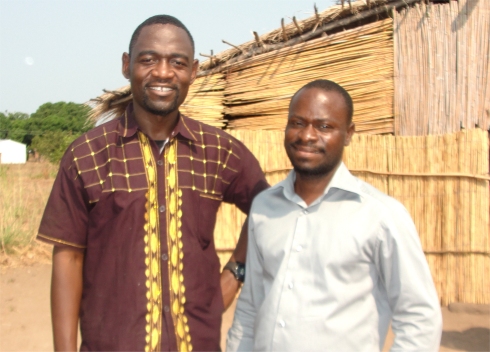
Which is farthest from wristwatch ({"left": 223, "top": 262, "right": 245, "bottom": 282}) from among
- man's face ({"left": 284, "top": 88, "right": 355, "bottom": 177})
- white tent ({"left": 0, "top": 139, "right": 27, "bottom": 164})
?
white tent ({"left": 0, "top": 139, "right": 27, "bottom": 164})

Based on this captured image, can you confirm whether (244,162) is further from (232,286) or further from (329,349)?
(329,349)

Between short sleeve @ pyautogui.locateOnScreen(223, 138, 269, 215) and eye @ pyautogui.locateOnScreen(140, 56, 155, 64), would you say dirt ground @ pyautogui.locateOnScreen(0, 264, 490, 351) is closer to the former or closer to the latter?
short sleeve @ pyautogui.locateOnScreen(223, 138, 269, 215)

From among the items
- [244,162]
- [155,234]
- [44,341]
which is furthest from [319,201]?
[44,341]

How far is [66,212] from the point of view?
1978mm

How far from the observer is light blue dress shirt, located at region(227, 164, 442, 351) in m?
1.69

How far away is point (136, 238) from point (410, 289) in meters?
0.99

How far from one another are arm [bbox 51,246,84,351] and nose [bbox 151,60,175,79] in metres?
0.76

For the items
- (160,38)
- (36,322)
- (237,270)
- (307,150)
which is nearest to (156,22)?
(160,38)

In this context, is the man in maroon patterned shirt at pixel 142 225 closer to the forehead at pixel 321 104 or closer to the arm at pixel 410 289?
the forehead at pixel 321 104

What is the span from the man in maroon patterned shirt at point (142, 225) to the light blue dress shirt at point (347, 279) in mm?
297

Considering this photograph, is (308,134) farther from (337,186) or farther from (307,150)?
(337,186)

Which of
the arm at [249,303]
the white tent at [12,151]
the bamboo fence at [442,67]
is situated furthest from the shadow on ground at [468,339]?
the white tent at [12,151]

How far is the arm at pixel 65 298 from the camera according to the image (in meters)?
1.97

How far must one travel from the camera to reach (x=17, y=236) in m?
8.68
